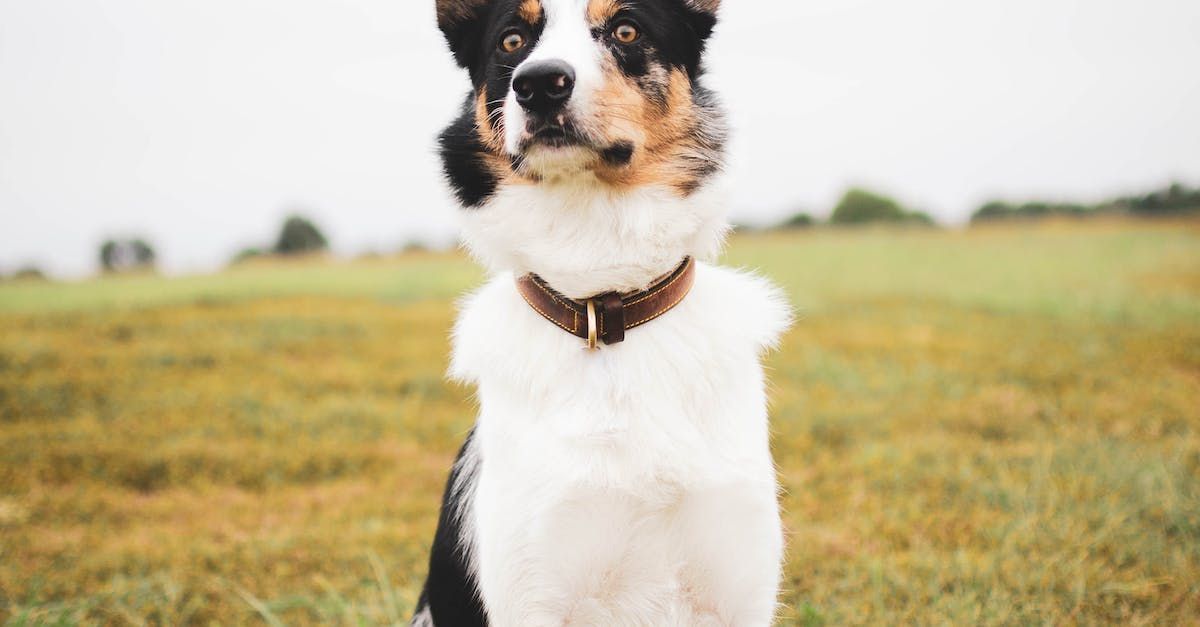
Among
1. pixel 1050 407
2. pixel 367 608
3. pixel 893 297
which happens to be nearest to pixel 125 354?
pixel 367 608

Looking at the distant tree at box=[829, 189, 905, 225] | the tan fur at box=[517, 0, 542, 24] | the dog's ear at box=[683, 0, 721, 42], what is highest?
the dog's ear at box=[683, 0, 721, 42]

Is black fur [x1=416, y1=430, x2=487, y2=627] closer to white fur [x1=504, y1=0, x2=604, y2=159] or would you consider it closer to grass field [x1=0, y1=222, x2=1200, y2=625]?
white fur [x1=504, y1=0, x2=604, y2=159]

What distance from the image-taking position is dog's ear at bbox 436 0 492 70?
112 inches

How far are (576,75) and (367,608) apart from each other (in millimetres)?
2547

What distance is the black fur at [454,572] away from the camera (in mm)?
2396

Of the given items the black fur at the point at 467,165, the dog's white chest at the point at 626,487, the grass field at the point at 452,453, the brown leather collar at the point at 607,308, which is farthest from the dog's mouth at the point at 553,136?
the grass field at the point at 452,453

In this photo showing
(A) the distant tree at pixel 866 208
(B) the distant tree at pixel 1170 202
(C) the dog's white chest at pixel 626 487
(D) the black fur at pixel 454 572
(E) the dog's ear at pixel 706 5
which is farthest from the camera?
(A) the distant tree at pixel 866 208

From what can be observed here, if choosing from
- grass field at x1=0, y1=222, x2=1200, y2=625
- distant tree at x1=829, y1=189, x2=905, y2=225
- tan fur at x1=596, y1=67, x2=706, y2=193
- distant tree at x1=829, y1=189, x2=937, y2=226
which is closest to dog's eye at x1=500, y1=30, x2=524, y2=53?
tan fur at x1=596, y1=67, x2=706, y2=193

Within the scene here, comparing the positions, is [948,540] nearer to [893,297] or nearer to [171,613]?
[171,613]

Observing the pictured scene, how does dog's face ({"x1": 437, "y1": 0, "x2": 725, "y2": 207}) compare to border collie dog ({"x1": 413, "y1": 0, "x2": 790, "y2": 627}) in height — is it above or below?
above

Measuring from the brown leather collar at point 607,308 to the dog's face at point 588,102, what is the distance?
0.30 metres

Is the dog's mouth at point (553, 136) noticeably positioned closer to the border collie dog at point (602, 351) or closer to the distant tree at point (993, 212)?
the border collie dog at point (602, 351)

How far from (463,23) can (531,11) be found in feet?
1.77

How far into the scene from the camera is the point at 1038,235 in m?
18.8
